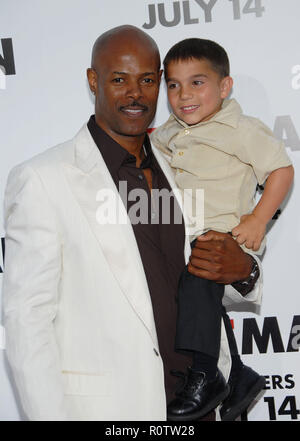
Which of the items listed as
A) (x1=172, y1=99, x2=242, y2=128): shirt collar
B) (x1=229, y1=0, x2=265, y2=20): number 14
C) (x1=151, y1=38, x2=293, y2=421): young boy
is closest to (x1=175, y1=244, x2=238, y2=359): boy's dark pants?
(x1=151, y1=38, x2=293, y2=421): young boy

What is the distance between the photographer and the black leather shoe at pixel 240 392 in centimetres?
208

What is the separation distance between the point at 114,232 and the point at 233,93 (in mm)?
1089

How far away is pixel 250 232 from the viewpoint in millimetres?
2059

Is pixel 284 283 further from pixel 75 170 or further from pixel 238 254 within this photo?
pixel 75 170

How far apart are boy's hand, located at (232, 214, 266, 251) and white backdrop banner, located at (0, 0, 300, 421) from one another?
0.56 meters

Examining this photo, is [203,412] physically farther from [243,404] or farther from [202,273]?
[202,273]

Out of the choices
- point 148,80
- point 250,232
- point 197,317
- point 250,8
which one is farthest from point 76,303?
point 250,8

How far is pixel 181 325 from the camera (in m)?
1.89

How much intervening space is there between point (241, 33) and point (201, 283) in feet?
3.99

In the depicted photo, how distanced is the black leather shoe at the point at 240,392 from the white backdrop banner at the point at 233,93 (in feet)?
Result: 1.60

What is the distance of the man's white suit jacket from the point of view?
5.66ft

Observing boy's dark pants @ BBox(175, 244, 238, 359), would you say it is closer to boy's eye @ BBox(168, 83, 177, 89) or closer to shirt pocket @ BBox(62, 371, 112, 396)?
shirt pocket @ BBox(62, 371, 112, 396)

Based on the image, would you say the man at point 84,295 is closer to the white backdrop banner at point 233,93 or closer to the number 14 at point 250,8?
the white backdrop banner at point 233,93

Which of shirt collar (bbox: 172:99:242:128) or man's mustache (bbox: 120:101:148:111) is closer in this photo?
man's mustache (bbox: 120:101:148:111)
